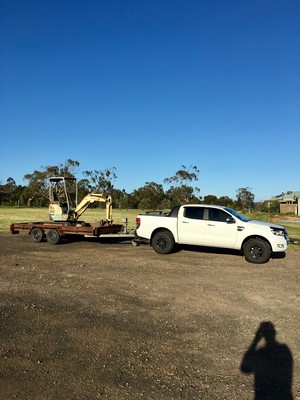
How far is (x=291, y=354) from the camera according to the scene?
4.68 m

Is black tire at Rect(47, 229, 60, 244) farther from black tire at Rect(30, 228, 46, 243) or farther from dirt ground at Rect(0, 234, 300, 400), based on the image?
dirt ground at Rect(0, 234, 300, 400)

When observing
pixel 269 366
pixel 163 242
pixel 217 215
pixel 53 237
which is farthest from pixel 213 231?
pixel 269 366

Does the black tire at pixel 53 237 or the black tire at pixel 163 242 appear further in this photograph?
the black tire at pixel 53 237

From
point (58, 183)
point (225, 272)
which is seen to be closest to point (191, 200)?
point (58, 183)

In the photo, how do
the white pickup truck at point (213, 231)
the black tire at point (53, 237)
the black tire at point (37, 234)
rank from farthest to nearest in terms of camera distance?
the black tire at point (37, 234) → the black tire at point (53, 237) → the white pickup truck at point (213, 231)

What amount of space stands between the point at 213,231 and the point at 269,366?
790 centimetres

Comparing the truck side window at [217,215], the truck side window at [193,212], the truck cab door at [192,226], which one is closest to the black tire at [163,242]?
the truck cab door at [192,226]

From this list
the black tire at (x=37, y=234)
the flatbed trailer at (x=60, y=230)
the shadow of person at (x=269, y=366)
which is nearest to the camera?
the shadow of person at (x=269, y=366)

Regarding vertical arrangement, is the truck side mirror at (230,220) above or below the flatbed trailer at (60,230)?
above

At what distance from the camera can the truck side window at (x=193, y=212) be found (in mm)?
12492

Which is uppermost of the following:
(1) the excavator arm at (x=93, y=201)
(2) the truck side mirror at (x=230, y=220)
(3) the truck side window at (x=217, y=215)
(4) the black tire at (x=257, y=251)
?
(1) the excavator arm at (x=93, y=201)

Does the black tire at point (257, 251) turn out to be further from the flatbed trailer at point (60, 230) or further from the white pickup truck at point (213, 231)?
the flatbed trailer at point (60, 230)

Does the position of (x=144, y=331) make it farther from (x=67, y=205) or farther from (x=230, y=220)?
(x=67, y=205)

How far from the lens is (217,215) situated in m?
12.3
